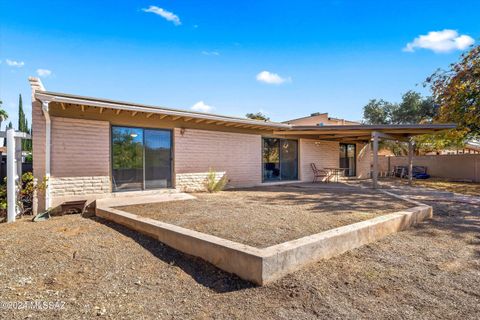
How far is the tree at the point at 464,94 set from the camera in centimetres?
1152

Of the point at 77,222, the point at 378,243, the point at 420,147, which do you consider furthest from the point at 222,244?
the point at 420,147

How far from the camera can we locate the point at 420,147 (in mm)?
19297

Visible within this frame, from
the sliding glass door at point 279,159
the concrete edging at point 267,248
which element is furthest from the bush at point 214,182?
the concrete edging at point 267,248

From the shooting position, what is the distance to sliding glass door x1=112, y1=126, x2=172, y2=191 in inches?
280

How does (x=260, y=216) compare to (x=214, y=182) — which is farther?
(x=214, y=182)

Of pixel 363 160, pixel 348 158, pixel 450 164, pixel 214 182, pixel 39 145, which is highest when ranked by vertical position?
pixel 39 145

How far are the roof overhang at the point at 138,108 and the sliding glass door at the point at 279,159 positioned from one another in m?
1.49

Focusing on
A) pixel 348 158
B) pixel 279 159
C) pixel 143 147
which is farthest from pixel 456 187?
pixel 143 147

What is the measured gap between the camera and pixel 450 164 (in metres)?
15.7

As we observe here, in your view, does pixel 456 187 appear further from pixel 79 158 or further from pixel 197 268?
pixel 79 158

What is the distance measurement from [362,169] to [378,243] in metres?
12.0

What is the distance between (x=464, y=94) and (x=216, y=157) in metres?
11.5

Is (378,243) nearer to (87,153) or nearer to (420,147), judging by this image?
(87,153)

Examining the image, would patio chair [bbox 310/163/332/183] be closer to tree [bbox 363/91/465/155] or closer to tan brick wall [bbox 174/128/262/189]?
tan brick wall [bbox 174/128/262/189]
